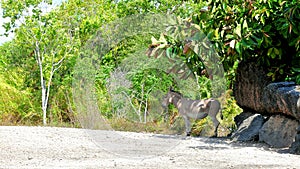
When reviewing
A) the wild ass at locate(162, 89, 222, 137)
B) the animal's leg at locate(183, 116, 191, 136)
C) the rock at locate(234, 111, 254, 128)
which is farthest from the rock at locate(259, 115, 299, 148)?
the animal's leg at locate(183, 116, 191, 136)

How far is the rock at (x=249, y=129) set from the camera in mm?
8148

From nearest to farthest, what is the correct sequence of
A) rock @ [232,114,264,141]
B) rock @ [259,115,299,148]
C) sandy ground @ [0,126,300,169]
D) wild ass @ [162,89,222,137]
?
sandy ground @ [0,126,300,169] < rock @ [259,115,299,148] < rock @ [232,114,264,141] < wild ass @ [162,89,222,137]

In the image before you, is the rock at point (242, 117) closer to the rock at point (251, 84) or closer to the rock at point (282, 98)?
the rock at point (251, 84)

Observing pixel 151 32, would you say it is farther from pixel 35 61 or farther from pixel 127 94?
pixel 35 61

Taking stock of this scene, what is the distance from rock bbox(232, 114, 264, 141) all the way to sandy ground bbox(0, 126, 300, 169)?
30 centimetres

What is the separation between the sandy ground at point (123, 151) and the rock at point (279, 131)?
208 millimetres

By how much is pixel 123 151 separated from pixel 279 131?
256 cm

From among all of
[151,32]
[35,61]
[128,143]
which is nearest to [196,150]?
[128,143]

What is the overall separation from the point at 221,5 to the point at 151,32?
3.81 ft

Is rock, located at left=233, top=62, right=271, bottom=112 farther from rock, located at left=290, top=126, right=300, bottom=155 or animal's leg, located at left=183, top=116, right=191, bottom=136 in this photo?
rock, located at left=290, top=126, right=300, bottom=155

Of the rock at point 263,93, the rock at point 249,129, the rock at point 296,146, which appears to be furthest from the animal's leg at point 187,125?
the rock at point 296,146

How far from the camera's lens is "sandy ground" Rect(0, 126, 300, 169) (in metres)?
5.69

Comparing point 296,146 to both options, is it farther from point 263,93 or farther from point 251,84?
point 251,84

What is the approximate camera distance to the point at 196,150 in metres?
6.89
